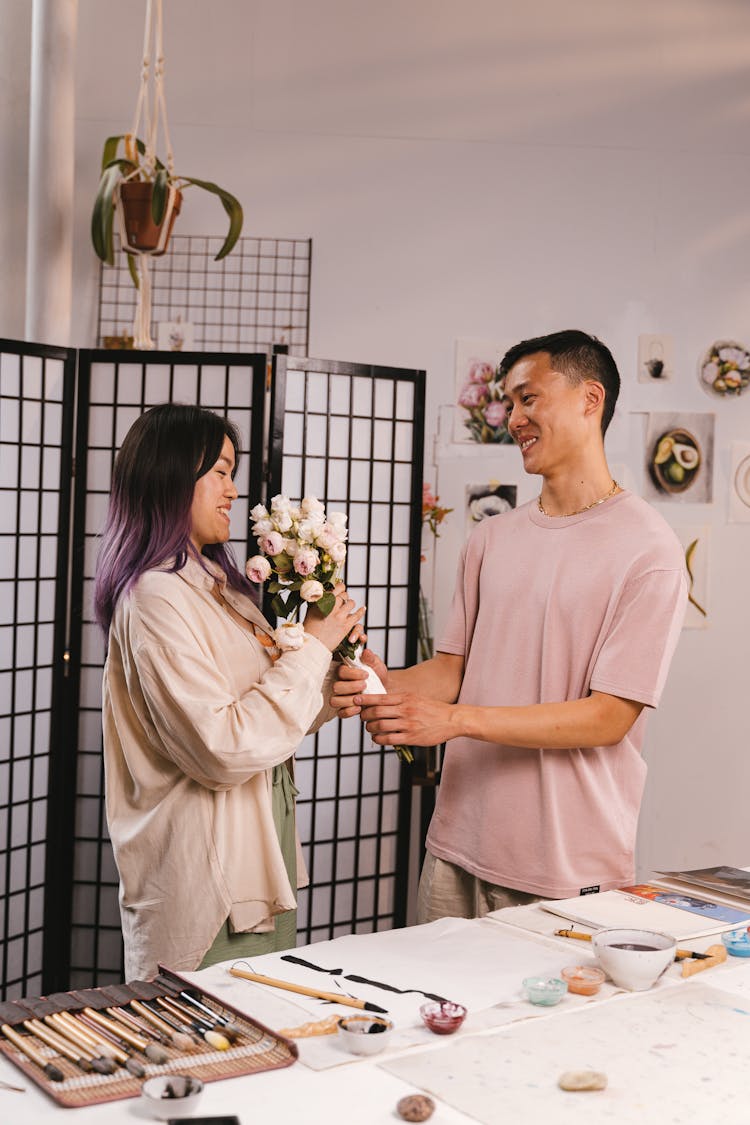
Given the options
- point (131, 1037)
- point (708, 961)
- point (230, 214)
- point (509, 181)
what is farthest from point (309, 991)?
point (509, 181)

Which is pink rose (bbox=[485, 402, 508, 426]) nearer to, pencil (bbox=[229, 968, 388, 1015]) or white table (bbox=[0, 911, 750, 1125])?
white table (bbox=[0, 911, 750, 1125])

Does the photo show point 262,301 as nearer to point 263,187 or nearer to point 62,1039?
point 263,187

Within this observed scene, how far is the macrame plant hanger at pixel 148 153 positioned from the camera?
3898 millimetres

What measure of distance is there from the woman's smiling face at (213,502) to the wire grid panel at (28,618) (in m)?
1.01

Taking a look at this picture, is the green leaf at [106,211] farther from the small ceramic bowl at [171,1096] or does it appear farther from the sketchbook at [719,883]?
the small ceramic bowl at [171,1096]

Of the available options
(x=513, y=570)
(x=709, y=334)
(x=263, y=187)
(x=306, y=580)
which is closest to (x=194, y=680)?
(x=306, y=580)

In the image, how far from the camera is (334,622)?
2531 millimetres

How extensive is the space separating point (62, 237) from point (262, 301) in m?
0.76

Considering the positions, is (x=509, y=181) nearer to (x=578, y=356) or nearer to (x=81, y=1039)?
(x=578, y=356)

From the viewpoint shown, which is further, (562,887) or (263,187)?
(263,187)

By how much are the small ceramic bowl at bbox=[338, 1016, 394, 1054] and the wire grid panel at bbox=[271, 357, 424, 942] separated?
7.03 ft

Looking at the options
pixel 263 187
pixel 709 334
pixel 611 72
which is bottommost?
pixel 709 334

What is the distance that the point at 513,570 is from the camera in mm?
2641

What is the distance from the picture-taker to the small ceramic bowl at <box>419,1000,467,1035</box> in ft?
4.98
